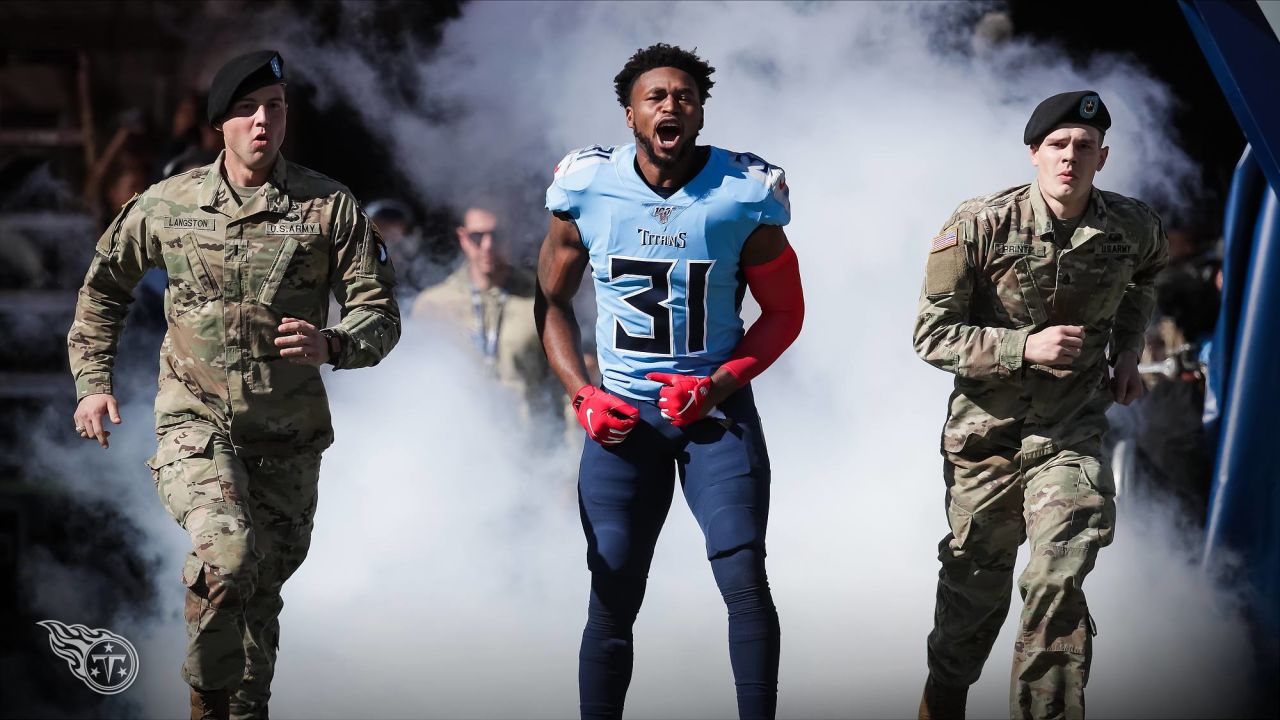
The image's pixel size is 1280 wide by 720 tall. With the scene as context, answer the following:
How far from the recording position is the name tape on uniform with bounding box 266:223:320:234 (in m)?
4.78

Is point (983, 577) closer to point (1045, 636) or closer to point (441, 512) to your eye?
point (1045, 636)

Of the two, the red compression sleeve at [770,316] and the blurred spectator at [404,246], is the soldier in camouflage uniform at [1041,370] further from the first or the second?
the blurred spectator at [404,246]

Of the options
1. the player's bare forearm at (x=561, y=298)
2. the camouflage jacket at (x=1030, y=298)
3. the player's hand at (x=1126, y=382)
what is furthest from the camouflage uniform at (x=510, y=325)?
the player's hand at (x=1126, y=382)

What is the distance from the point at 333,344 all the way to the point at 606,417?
2.50ft

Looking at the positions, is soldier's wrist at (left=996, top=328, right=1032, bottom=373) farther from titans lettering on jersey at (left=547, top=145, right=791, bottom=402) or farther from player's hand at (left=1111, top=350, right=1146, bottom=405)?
titans lettering on jersey at (left=547, top=145, right=791, bottom=402)

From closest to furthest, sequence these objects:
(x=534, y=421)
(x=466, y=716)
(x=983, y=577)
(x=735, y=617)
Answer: (x=735, y=617), (x=983, y=577), (x=466, y=716), (x=534, y=421)

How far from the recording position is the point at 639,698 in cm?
638

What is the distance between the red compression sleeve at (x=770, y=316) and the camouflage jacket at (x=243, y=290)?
99 centimetres

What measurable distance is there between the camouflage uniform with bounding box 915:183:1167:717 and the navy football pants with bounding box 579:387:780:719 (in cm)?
64

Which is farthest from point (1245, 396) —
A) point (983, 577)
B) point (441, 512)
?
point (441, 512)

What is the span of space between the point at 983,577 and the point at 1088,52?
2480 millimetres

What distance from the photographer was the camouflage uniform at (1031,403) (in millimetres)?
4598

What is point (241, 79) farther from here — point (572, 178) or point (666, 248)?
point (666, 248)

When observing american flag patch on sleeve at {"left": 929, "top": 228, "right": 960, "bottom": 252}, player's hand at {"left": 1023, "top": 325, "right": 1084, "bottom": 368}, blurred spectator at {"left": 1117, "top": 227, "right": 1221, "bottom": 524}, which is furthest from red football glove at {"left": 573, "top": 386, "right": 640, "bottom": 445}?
blurred spectator at {"left": 1117, "top": 227, "right": 1221, "bottom": 524}
